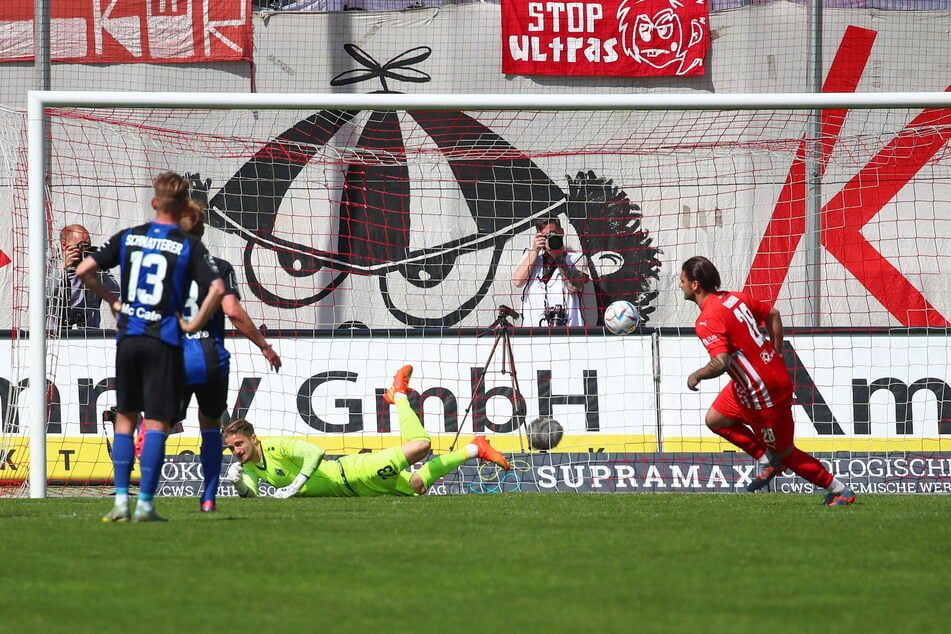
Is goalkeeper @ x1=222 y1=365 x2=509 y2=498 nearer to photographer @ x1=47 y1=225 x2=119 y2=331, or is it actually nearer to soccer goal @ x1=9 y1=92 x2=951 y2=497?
soccer goal @ x1=9 y1=92 x2=951 y2=497

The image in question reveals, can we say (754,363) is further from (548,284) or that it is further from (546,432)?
(548,284)

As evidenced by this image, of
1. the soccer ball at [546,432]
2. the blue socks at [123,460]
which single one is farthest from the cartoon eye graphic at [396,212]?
the blue socks at [123,460]

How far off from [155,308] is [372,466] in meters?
3.92

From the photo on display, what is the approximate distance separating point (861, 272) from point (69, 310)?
9.03 meters

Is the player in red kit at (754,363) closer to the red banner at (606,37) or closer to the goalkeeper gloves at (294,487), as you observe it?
the goalkeeper gloves at (294,487)

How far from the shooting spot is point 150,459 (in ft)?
21.5

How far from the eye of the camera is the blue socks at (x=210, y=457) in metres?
7.36

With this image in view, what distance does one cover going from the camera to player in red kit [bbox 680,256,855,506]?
866 centimetres

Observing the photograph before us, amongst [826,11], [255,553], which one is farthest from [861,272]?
[255,553]

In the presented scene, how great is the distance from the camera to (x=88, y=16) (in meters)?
15.6

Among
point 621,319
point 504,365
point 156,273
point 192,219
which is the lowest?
point 504,365

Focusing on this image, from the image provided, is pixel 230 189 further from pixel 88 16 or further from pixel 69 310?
pixel 69 310

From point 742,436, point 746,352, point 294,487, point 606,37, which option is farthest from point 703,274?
point 606,37

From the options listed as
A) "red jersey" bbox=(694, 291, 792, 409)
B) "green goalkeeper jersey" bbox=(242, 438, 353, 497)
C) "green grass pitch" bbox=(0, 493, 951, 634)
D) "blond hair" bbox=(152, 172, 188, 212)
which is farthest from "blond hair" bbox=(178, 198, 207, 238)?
"red jersey" bbox=(694, 291, 792, 409)
